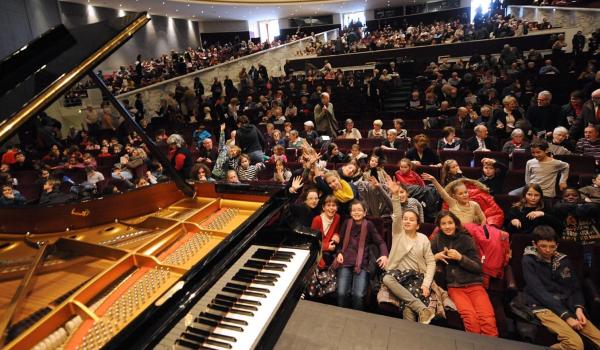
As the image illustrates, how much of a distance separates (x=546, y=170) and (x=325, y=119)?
4622 millimetres

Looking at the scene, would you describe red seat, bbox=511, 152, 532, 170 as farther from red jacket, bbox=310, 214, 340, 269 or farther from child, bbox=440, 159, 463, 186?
red jacket, bbox=310, 214, 340, 269

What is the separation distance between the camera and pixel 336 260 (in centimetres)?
341

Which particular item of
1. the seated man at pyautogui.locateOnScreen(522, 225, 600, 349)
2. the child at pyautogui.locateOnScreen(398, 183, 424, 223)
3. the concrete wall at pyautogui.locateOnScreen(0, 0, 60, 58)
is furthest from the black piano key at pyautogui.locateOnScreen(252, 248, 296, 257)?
the concrete wall at pyautogui.locateOnScreen(0, 0, 60, 58)

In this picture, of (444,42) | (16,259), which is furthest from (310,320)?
(444,42)

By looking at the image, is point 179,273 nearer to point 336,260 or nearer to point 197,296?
point 197,296

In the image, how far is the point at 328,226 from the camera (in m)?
3.65

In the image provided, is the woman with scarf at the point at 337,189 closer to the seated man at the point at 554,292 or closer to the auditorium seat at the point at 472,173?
the auditorium seat at the point at 472,173

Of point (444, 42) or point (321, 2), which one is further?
point (321, 2)

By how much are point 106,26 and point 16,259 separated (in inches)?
63.9

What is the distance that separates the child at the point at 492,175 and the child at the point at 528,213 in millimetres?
770

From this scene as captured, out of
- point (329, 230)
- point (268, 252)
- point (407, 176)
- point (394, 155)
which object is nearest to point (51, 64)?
point (268, 252)

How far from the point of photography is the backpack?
10.1ft

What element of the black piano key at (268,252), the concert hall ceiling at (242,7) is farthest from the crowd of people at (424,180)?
the concert hall ceiling at (242,7)

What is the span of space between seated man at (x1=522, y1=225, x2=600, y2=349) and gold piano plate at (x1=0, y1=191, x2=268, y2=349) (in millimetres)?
2154
